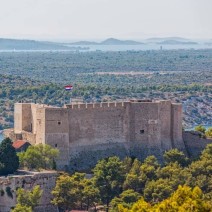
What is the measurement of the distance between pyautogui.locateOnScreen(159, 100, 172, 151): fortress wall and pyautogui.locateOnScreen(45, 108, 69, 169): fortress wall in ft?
19.1

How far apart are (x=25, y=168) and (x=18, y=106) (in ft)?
20.6

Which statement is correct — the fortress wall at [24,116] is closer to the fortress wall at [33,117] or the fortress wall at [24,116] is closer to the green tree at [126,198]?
the fortress wall at [33,117]

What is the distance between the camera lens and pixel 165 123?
63.7 meters

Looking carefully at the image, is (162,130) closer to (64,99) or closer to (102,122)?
(102,122)

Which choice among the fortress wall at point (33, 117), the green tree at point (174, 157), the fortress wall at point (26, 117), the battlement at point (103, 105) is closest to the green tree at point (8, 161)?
the fortress wall at point (33, 117)

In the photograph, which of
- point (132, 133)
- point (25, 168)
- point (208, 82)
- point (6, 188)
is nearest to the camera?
point (6, 188)

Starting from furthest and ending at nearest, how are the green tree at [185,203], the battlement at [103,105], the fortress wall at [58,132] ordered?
the battlement at [103,105] → the fortress wall at [58,132] → the green tree at [185,203]

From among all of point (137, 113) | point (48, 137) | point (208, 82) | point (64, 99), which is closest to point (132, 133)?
point (137, 113)

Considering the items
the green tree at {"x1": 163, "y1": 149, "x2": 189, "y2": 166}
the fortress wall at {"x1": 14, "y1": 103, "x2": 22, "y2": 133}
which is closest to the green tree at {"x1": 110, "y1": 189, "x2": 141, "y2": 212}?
the green tree at {"x1": 163, "y1": 149, "x2": 189, "y2": 166}

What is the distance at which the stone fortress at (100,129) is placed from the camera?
6053cm

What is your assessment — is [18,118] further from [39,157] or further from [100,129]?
[39,157]

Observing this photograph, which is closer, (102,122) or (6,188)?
(6,188)

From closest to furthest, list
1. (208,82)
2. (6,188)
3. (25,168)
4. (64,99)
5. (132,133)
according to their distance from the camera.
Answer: (6,188)
(25,168)
(132,133)
(64,99)
(208,82)

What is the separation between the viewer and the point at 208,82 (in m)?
182
